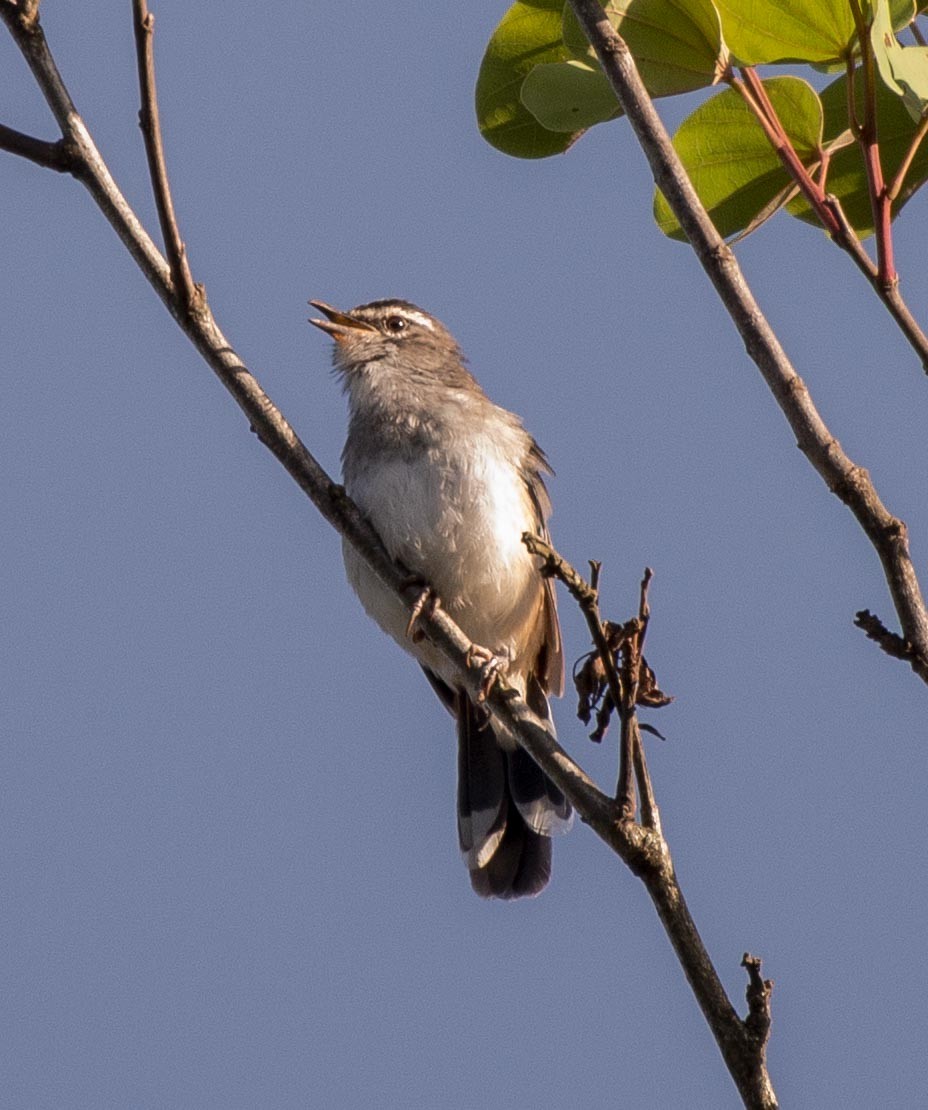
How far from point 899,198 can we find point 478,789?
170 inches

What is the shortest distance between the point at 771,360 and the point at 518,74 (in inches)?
70.0

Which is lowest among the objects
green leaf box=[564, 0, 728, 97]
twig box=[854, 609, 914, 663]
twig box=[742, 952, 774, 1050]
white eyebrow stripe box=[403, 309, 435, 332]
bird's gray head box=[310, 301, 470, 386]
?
twig box=[742, 952, 774, 1050]

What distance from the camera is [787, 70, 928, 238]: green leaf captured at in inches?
158

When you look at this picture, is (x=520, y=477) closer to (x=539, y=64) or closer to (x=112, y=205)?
(x=539, y=64)

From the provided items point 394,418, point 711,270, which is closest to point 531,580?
point 394,418

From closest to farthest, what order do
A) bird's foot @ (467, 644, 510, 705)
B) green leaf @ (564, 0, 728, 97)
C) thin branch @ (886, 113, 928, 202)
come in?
thin branch @ (886, 113, 928, 202), green leaf @ (564, 0, 728, 97), bird's foot @ (467, 644, 510, 705)

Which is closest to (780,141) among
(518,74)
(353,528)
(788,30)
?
(788,30)

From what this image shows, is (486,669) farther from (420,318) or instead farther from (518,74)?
(420,318)

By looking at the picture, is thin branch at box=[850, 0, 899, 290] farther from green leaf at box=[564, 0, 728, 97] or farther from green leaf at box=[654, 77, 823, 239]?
green leaf at box=[654, 77, 823, 239]

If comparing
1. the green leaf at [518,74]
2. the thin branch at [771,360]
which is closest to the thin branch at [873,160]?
the thin branch at [771,360]

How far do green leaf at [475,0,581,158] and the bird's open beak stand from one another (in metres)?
3.49

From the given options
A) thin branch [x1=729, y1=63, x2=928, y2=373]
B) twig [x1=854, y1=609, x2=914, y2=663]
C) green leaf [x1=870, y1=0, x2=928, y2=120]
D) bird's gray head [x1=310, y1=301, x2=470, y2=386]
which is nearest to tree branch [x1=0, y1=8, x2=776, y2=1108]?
twig [x1=854, y1=609, x2=914, y2=663]

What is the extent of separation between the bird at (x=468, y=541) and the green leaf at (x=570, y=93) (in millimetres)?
2884

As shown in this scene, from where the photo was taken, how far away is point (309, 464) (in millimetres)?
4281
